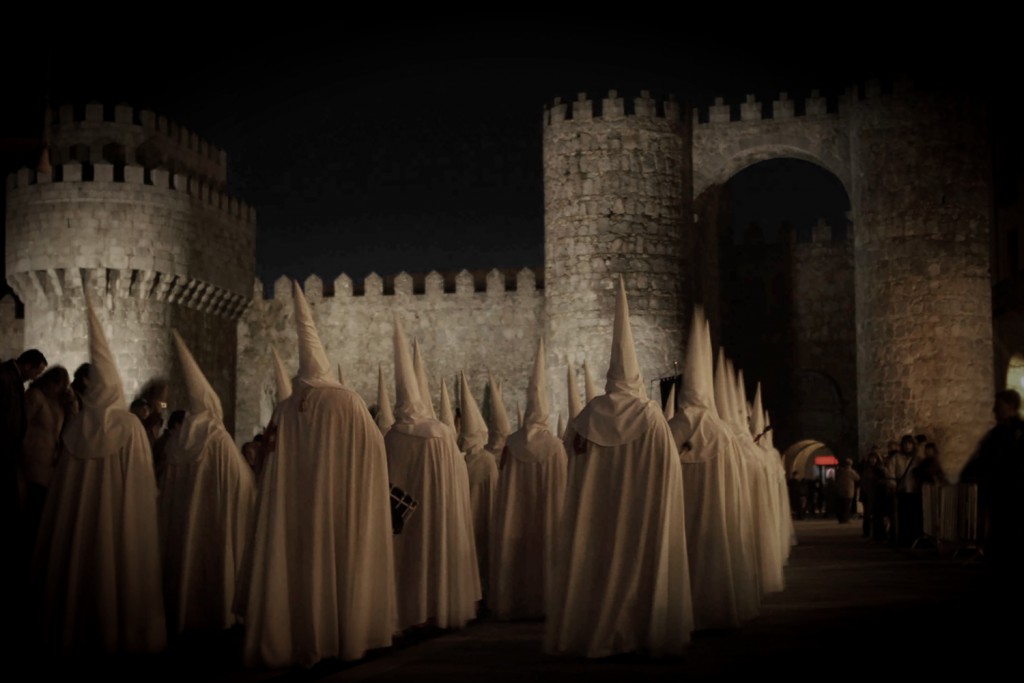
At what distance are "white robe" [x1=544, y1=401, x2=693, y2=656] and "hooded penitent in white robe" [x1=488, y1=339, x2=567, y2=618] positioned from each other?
7.91 ft

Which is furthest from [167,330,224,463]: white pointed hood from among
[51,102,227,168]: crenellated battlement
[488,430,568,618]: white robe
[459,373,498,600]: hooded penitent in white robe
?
[51,102,227,168]: crenellated battlement

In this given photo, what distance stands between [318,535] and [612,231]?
2068 centimetres

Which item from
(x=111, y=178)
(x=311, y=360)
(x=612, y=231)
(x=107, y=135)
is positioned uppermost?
(x=107, y=135)

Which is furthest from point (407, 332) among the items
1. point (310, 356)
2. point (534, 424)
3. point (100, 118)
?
point (310, 356)

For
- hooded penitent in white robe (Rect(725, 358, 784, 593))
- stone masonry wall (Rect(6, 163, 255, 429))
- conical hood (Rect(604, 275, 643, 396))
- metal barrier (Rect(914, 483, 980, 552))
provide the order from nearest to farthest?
conical hood (Rect(604, 275, 643, 396))
hooded penitent in white robe (Rect(725, 358, 784, 593))
metal barrier (Rect(914, 483, 980, 552))
stone masonry wall (Rect(6, 163, 255, 429))

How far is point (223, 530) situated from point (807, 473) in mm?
34761

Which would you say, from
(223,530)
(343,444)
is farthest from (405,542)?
(343,444)

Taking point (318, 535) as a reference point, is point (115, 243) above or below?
above

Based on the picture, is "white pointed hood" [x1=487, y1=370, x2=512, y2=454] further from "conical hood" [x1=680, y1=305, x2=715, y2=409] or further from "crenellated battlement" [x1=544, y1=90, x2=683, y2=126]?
"crenellated battlement" [x1=544, y1=90, x2=683, y2=126]

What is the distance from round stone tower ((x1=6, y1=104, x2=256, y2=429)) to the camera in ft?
87.9

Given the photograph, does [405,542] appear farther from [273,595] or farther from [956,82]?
[956,82]

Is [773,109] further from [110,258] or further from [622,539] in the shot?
[622,539]

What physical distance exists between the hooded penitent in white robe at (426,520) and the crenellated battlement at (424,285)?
21648 millimetres

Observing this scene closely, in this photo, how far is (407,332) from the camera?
104 ft
